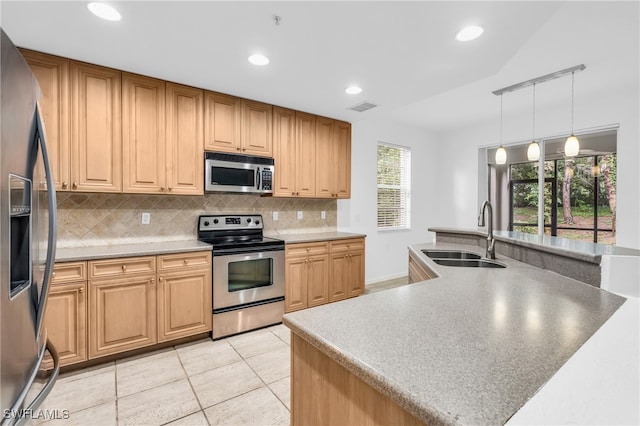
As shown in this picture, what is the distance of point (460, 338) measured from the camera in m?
0.88

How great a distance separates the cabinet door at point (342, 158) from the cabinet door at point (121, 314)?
252 centimetres

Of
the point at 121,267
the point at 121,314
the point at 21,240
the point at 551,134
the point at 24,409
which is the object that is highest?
the point at 551,134

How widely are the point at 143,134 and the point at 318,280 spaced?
2.39 m

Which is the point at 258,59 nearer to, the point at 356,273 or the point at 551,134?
the point at 356,273

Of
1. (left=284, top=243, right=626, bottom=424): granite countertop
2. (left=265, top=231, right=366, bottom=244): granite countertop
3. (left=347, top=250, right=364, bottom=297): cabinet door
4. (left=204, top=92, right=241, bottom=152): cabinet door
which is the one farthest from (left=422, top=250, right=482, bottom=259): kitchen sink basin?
(left=204, top=92, right=241, bottom=152): cabinet door

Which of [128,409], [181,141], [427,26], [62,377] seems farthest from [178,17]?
[62,377]

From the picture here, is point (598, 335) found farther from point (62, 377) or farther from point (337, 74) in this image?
point (62, 377)

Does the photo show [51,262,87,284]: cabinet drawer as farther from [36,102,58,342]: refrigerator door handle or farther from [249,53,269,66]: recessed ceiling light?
[249,53,269,66]: recessed ceiling light

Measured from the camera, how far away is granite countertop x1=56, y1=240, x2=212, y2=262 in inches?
92.3

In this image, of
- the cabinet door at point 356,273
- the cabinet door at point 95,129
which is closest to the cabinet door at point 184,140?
the cabinet door at point 95,129

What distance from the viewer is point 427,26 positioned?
202cm

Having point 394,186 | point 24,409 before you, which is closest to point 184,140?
point 24,409

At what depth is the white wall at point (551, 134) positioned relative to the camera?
Result: 3613 mm

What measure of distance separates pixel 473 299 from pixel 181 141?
285 centimetres
